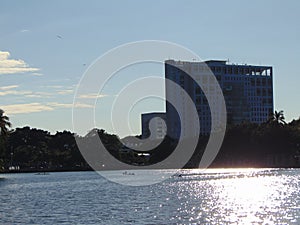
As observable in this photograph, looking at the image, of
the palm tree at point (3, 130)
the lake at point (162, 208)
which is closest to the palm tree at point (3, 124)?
the palm tree at point (3, 130)

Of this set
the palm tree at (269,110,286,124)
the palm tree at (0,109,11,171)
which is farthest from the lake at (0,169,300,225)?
the palm tree at (269,110,286,124)

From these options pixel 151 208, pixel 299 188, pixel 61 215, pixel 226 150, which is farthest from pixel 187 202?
pixel 226 150

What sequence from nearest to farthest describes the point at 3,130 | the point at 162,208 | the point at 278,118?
the point at 162,208 < the point at 3,130 < the point at 278,118

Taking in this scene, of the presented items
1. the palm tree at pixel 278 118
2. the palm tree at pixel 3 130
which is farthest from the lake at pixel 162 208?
the palm tree at pixel 278 118

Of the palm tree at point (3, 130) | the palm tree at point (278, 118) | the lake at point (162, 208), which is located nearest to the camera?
the lake at point (162, 208)

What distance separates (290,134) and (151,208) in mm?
116962

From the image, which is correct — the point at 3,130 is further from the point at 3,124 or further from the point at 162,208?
the point at 162,208

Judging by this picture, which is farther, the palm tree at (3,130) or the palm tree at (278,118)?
the palm tree at (278,118)

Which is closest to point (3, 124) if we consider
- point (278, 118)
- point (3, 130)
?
point (3, 130)

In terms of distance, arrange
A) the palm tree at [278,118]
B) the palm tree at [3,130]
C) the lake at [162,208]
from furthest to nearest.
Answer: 1. the palm tree at [278,118]
2. the palm tree at [3,130]
3. the lake at [162,208]

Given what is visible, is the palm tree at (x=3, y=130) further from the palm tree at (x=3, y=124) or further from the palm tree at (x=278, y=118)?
the palm tree at (x=278, y=118)

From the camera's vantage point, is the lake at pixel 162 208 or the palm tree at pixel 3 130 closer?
the lake at pixel 162 208

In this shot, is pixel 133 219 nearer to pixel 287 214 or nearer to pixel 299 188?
pixel 287 214

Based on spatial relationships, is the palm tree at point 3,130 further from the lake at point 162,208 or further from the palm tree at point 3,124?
the lake at point 162,208
